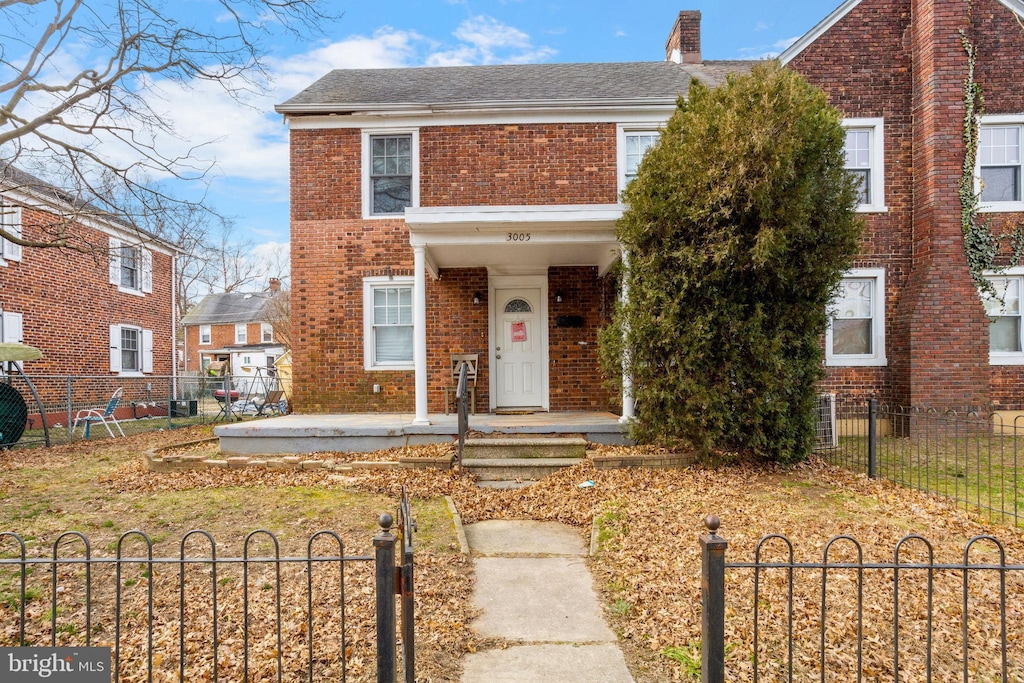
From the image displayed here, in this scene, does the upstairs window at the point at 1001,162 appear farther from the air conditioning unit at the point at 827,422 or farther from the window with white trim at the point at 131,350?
the window with white trim at the point at 131,350

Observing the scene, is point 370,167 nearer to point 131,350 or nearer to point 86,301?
point 86,301

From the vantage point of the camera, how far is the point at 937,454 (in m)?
7.41

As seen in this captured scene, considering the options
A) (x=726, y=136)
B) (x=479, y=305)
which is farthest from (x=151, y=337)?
(x=726, y=136)

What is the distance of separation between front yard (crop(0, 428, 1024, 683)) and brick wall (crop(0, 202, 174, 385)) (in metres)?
6.95

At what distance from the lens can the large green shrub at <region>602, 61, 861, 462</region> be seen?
659 centimetres

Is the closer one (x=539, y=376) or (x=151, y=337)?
(x=539, y=376)

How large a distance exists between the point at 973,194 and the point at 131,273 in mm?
21597

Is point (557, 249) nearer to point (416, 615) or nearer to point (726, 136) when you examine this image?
point (726, 136)

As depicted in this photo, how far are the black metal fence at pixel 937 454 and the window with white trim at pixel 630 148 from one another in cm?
522

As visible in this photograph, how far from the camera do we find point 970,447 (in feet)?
32.8

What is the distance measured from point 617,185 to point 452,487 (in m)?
6.72

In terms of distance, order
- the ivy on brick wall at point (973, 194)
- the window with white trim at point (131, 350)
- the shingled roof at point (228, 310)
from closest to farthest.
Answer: the ivy on brick wall at point (973, 194)
the window with white trim at point (131, 350)
the shingled roof at point (228, 310)

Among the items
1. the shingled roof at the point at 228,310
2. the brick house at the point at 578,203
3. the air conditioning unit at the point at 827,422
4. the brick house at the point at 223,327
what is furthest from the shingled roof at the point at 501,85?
the shingled roof at the point at 228,310

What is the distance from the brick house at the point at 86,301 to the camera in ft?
45.2
